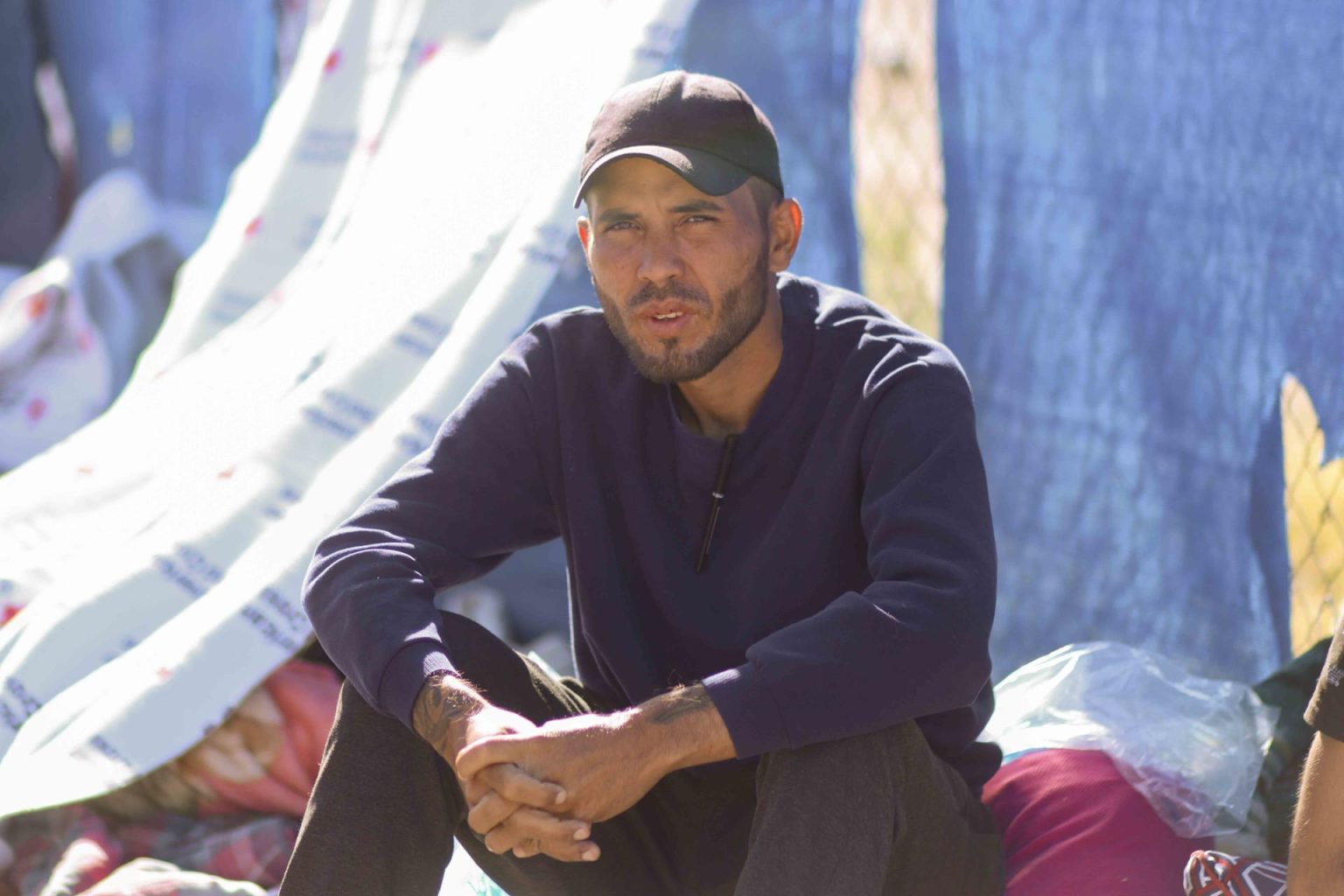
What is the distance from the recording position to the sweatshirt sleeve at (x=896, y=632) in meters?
1.53

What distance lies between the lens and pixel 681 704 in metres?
1.57

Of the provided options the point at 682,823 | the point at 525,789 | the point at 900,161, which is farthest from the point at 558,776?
the point at 900,161

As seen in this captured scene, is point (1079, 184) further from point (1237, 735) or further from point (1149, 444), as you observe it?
point (1237, 735)

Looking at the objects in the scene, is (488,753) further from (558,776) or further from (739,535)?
(739,535)

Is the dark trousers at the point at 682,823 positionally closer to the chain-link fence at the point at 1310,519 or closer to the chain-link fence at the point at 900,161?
the chain-link fence at the point at 1310,519

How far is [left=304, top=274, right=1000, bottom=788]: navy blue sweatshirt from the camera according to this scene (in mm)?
1569

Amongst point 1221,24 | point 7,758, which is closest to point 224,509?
point 7,758

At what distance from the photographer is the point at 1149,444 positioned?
8.07 feet

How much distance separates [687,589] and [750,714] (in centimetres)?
34

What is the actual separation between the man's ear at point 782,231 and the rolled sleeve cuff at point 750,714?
0.63m

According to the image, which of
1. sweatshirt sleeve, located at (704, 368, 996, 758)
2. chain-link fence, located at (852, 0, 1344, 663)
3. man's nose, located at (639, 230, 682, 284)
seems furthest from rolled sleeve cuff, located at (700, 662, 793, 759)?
chain-link fence, located at (852, 0, 1344, 663)

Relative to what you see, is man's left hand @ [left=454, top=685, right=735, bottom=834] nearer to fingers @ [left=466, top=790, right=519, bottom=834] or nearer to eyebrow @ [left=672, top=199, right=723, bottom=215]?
fingers @ [left=466, top=790, right=519, bottom=834]

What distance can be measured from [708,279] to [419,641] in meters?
0.58

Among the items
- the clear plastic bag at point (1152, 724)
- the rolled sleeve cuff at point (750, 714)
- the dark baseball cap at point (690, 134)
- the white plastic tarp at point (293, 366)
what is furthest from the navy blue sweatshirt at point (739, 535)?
the white plastic tarp at point (293, 366)
